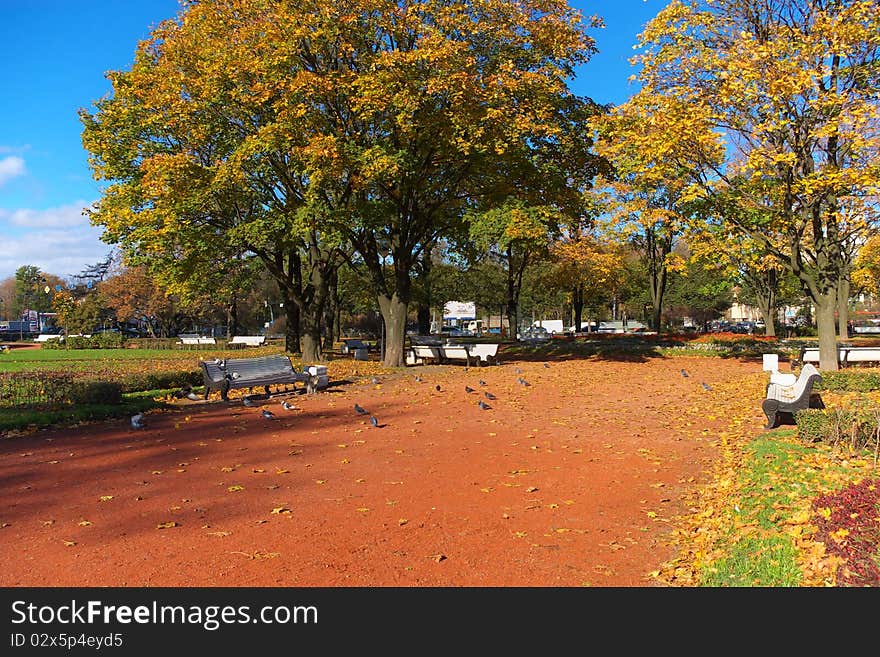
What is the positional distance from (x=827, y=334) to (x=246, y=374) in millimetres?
14195

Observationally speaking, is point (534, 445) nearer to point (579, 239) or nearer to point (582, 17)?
point (582, 17)

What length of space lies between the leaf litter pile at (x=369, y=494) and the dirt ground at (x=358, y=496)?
3 cm

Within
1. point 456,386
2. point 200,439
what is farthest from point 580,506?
point 456,386

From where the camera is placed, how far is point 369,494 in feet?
21.3

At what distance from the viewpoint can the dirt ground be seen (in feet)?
15.1

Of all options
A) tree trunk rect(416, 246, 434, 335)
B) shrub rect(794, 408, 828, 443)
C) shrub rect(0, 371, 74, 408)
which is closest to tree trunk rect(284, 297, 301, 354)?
tree trunk rect(416, 246, 434, 335)

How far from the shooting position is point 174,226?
18828mm

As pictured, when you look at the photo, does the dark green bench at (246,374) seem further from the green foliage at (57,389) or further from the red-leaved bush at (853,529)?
the red-leaved bush at (853,529)

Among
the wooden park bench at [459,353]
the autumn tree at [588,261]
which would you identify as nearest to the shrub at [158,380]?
the wooden park bench at [459,353]

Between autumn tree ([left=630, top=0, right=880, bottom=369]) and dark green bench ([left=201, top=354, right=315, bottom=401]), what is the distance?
33.0 feet

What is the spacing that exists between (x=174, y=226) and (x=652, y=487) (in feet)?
53.5

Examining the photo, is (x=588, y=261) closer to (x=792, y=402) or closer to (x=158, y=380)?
(x=158, y=380)

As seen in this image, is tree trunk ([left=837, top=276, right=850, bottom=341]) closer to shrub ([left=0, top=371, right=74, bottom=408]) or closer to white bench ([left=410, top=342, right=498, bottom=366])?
white bench ([left=410, top=342, right=498, bottom=366])

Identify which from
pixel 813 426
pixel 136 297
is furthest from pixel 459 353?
pixel 136 297
